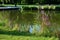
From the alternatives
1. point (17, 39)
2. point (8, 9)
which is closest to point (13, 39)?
point (17, 39)

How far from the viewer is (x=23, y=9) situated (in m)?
40.4

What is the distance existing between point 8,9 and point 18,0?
562 inches

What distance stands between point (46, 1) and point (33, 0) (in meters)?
4.13

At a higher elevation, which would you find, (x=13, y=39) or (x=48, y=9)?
(x=13, y=39)

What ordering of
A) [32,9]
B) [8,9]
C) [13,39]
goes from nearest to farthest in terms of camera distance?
[13,39] < [8,9] < [32,9]

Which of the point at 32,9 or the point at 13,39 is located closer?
the point at 13,39

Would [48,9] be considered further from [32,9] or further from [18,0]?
[18,0]

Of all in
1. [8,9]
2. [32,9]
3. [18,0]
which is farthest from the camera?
[18,0]

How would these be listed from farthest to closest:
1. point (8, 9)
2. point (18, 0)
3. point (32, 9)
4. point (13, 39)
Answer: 1. point (18, 0)
2. point (32, 9)
3. point (8, 9)
4. point (13, 39)

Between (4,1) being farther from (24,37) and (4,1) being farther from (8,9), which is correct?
(24,37)

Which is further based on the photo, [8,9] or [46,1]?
[46,1]

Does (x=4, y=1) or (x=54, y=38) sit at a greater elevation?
(x=54, y=38)

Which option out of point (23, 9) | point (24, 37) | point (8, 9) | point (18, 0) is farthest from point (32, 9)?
point (24, 37)

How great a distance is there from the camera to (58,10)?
128 feet
